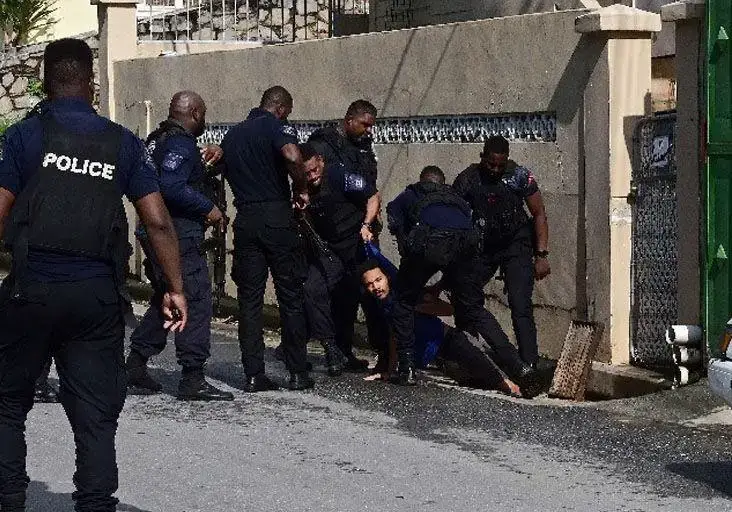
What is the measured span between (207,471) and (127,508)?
32.5 inches

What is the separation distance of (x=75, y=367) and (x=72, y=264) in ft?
1.23

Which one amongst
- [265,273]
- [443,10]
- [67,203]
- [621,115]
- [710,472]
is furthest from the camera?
[443,10]

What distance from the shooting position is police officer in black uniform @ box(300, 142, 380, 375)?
37.7 ft

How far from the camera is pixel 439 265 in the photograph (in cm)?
1066

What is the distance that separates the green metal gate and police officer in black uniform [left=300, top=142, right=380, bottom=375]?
7.63 ft

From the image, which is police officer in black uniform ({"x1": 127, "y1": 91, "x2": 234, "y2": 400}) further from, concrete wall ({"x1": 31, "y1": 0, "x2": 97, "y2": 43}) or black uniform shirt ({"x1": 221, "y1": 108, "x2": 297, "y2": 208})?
concrete wall ({"x1": 31, "y1": 0, "x2": 97, "y2": 43})

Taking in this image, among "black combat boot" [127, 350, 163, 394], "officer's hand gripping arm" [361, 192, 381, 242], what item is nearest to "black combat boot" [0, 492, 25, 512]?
"black combat boot" [127, 350, 163, 394]

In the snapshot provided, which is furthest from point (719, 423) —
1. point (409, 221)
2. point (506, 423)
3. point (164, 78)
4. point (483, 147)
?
point (164, 78)

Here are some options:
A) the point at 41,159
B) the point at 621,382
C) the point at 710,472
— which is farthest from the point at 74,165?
the point at 621,382

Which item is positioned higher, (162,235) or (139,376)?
(162,235)

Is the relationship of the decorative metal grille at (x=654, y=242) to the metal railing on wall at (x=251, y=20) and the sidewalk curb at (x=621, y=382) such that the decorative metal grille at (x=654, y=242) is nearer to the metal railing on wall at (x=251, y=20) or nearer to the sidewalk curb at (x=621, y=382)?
the sidewalk curb at (x=621, y=382)

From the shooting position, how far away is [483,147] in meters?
12.0

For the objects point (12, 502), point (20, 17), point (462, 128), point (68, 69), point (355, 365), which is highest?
point (20, 17)

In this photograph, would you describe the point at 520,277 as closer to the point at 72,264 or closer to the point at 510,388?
the point at 510,388
